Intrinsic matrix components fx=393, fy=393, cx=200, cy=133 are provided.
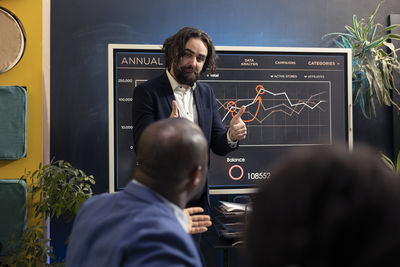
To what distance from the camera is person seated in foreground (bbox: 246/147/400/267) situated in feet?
1.33

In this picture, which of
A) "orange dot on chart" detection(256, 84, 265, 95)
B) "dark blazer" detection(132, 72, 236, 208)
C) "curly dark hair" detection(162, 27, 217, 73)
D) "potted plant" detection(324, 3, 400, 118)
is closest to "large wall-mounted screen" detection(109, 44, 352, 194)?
"orange dot on chart" detection(256, 84, 265, 95)

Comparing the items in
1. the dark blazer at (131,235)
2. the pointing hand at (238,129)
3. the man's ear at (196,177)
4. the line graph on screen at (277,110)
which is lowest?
the dark blazer at (131,235)

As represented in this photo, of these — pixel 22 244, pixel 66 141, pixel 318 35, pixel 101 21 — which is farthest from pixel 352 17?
pixel 22 244

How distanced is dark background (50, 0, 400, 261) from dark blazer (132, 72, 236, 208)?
109 cm

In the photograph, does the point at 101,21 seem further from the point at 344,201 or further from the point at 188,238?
the point at 344,201

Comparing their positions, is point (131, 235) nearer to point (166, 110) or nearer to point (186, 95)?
point (166, 110)

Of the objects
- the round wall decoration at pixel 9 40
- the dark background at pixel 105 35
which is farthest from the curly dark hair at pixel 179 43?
the round wall decoration at pixel 9 40

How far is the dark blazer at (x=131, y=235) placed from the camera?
0.82m

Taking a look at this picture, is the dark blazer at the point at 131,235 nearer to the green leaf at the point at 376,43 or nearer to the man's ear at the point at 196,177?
the man's ear at the point at 196,177

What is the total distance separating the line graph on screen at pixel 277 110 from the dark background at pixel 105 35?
562 mm

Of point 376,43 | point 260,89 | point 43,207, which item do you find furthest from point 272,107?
point 43,207

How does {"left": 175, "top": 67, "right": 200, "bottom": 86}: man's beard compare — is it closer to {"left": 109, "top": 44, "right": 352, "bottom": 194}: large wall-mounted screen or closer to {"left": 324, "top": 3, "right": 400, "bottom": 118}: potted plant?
{"left": 109, "top": 44, "right": 352, "bottom": 194}: large wall-mounted screen

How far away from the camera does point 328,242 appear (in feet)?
1.36

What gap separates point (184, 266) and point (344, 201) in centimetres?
49
